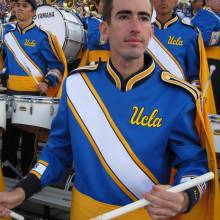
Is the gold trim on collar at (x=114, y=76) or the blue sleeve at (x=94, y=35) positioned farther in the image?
the blue sleeve at (x=94, y=35)

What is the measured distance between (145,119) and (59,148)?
428 millimetres

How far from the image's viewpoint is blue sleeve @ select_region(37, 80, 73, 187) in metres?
1.85

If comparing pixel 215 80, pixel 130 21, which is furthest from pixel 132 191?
pixel 215 80

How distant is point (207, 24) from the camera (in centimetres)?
383

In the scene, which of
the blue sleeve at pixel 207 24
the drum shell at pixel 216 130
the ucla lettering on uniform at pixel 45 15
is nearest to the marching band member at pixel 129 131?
the drum shell at pixel 216 130

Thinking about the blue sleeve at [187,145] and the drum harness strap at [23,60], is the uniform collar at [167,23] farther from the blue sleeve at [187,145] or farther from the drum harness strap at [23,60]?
the blue sleeve at [187,145]

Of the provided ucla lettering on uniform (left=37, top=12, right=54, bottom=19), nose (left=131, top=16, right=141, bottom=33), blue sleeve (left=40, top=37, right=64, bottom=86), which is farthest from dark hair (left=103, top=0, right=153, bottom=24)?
ucla lettering on uniform (left=37, top=12, right=54, bottom=19)

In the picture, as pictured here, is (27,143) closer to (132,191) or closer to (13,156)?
(13,156)

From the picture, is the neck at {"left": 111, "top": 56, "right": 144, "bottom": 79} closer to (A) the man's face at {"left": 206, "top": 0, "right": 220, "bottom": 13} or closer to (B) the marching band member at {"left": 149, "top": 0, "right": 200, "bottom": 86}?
(B) the marching band member at {"left": 149, "top": 0, "right": 200, "bottom": 86}

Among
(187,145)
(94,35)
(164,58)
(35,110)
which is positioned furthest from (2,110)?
(187,145)

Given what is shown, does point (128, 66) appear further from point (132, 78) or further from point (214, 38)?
point (214, 38)

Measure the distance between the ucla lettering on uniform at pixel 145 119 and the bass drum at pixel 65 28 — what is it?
3.38 metres

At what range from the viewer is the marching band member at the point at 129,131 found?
162 cm

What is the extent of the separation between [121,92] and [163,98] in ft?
0.50
